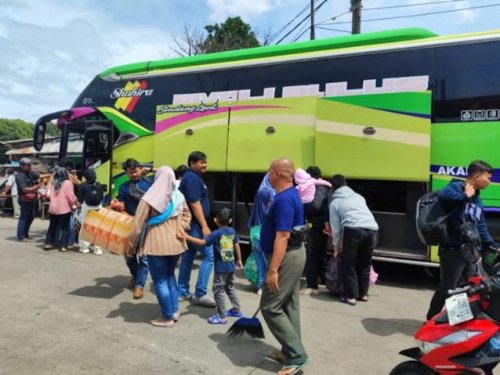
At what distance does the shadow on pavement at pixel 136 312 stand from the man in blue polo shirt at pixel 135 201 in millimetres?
259

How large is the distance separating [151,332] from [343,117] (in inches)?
156

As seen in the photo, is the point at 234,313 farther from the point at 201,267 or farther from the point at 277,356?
the point at 277,356

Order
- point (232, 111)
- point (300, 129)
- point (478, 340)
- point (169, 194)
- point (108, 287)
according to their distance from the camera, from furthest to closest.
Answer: point (232, 111) < point (300, 129) < point (108, 287) < point (169, 194) < point (478, 340)

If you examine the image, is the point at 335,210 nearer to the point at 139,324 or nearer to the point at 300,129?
the point at 300,129

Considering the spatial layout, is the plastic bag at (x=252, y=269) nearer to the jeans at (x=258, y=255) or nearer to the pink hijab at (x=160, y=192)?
the jeans at (x=258, y=255)

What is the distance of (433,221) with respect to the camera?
4102 mm

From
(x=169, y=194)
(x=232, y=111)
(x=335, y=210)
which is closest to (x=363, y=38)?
(x=232, y=111)

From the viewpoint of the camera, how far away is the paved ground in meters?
3.86

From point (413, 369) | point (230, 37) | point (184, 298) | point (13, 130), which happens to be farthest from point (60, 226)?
point (13, 130)

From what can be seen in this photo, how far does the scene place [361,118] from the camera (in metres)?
6.56

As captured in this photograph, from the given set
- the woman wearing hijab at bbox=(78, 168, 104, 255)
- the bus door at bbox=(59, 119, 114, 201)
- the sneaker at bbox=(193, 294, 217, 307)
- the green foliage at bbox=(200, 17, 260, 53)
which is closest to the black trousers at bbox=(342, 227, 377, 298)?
the sneaker at bbox=(193, 294, 217, 307)

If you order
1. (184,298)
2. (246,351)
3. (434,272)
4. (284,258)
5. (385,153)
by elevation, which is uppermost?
(385,153)

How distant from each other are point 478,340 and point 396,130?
13.2 feet

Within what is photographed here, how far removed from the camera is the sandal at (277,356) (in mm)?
3851
